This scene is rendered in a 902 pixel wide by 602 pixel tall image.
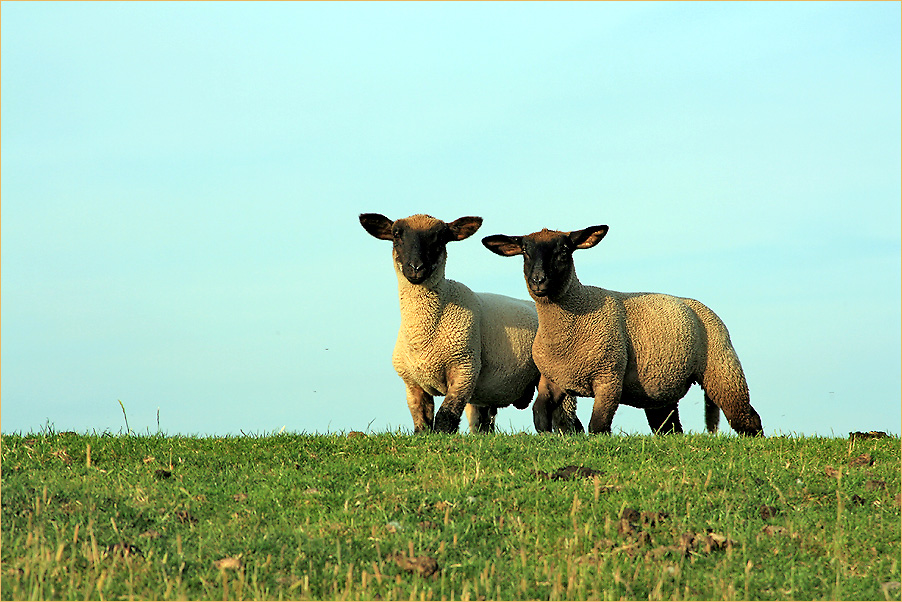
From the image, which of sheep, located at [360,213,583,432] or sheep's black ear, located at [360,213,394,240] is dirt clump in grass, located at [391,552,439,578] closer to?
sheep, located at [360,213,583,432]

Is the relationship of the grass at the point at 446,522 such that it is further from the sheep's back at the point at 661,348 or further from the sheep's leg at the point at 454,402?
the sheep's back at the point at 661,348

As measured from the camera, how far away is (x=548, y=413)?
1498 centimetres

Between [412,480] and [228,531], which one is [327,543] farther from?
[412,480]

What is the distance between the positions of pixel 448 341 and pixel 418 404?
1.37 m

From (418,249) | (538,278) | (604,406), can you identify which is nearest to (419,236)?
(418,249)

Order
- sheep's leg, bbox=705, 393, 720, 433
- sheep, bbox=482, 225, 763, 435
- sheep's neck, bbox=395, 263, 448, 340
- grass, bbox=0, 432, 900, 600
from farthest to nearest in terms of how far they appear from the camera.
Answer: sheep's leg, bbox=705, 393, 720, 433, sheep's neck, bbox=395, 263, 448, 340, sheep, bbox=482, 225, 763, 435, grass, bbox=0, 432, 900, 600

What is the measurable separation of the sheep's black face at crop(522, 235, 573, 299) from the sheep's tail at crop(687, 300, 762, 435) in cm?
287

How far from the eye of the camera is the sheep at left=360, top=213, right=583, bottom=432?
47.5 feet

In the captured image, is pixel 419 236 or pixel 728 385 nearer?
pixel 419 236

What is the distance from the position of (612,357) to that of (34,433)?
8.24 metres

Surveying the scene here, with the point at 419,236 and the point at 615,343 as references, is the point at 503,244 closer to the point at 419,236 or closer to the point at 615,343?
the point at 419,236

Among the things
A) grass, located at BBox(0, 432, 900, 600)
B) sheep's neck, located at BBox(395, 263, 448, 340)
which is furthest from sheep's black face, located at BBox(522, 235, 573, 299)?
grass, located at BBox(0, 432, 900, 600)

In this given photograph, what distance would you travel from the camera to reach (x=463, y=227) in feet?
49.4

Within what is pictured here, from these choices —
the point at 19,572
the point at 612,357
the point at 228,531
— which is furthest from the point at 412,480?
the point at 612,357
